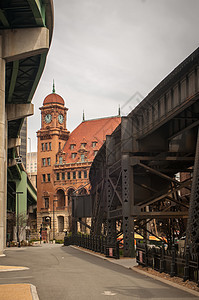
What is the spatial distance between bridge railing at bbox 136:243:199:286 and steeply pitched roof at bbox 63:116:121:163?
100 metres

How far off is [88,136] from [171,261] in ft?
367

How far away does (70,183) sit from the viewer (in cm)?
12094

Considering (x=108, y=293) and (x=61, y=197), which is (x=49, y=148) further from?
(x=108, y=293)

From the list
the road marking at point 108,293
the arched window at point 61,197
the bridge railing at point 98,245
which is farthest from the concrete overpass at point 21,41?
the arched window at point 61,197

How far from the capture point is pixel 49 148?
126562 mm

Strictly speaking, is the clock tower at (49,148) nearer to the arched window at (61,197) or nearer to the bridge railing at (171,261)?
the arched window at (61,197)

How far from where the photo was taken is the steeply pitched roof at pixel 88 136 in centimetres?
12362

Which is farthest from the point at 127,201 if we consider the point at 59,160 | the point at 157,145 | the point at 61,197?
the point at 59,160

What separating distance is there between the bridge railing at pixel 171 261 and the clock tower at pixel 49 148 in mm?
102803

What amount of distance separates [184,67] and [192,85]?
919 millimetres

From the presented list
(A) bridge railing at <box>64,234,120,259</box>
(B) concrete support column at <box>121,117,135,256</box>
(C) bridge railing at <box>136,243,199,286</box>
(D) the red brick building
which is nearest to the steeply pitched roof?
(D) the red brick building

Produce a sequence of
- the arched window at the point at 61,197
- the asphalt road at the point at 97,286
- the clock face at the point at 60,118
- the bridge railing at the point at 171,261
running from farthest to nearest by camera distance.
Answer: the clock face at the point at 60,118, the arched window at the point at 61,197, the bridge railing at the point at 171,261, the asphalt road at the point at 97,286

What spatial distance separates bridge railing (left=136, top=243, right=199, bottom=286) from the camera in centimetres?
1473

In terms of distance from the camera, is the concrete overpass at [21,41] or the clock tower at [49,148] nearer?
the concrete overpass at [21,41]
